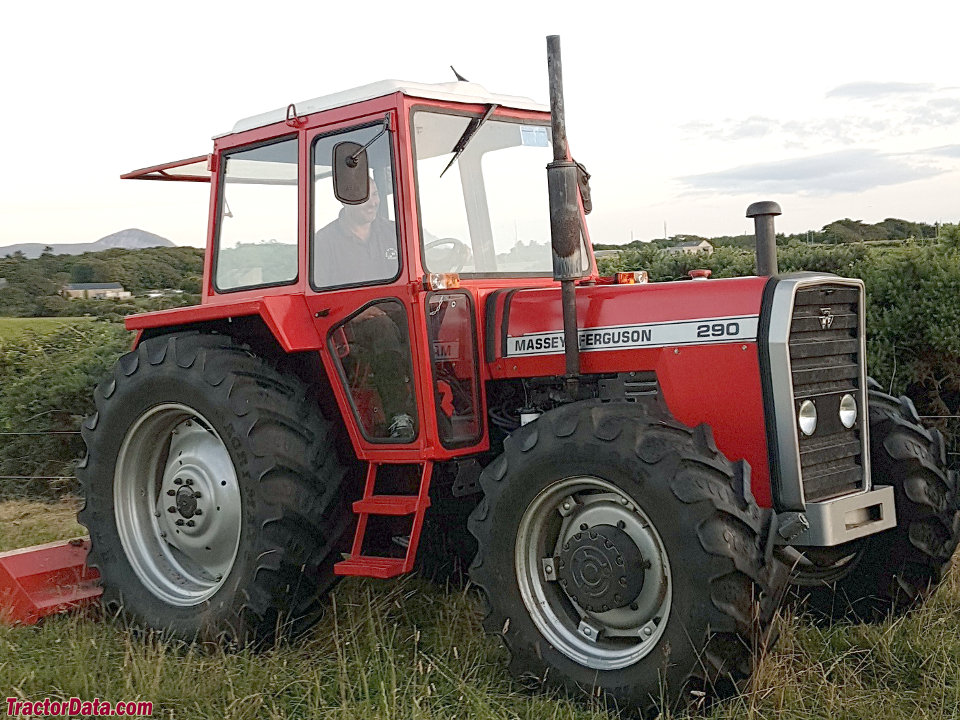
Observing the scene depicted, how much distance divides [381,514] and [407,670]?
771mm

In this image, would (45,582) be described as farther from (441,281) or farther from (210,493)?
(441,281)

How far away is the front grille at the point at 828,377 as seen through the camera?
4.42 metres

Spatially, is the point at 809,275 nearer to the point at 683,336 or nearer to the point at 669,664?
the point at 683,336

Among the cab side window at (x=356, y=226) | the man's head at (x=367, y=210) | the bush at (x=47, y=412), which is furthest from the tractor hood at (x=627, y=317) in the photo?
the bush at (x=47, y=412)

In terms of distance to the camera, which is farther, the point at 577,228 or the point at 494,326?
the point at 494,326

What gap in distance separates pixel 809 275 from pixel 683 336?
1.94 feet

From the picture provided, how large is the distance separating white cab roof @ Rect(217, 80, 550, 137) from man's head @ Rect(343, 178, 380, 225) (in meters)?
0.41

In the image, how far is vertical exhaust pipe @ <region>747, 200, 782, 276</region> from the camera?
4.61 metres

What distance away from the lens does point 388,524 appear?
504 cm

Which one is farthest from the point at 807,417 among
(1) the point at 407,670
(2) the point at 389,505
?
(1) the point at 407,670

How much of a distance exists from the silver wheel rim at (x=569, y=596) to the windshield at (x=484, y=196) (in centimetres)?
127

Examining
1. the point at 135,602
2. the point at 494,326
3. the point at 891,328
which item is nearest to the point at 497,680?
the point at 494,326

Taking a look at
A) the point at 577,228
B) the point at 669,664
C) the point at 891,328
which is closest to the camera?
→ the point at 669,664

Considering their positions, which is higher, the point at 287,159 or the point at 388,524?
the point at 287,159
